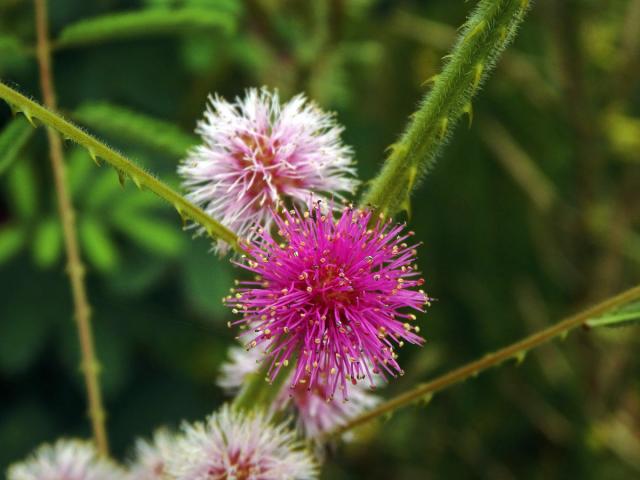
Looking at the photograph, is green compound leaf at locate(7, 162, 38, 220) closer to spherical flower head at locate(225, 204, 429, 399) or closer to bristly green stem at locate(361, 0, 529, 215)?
spherical flower head at locate(225, 204, 429, 399)

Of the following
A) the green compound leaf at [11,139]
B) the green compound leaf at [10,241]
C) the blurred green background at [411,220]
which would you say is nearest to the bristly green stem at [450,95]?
the green compound leaf at [11,139]

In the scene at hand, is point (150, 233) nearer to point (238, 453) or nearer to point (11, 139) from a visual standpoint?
point (11, 139)

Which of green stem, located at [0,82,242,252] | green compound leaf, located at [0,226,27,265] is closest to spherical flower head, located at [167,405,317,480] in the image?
green stem, located at [0,82,242,252]

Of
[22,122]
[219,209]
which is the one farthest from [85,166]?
[219,209]

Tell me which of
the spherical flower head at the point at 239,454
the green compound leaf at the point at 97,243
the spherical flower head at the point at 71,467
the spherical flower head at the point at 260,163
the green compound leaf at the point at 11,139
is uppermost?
the green compound leaf at the point at 97,243

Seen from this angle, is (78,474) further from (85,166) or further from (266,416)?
(85,166)

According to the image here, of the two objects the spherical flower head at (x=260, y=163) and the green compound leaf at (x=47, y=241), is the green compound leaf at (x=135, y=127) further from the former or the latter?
the green compound leaf at (x=47, y=241)
